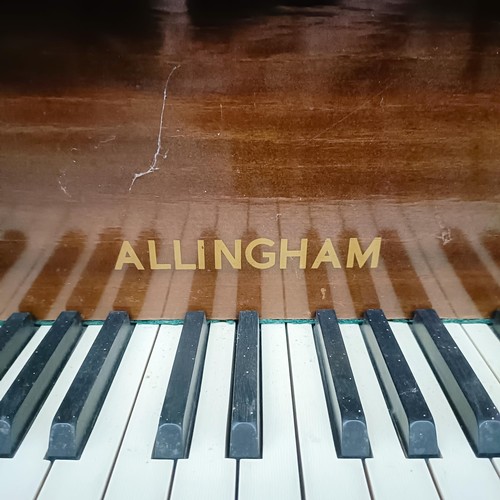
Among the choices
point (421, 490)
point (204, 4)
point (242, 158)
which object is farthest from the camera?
point (242, 158)

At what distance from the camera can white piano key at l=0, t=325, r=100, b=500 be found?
707mm

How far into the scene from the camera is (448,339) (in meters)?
0.94

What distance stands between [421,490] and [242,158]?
58 centimetres

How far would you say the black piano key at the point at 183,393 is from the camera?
2.45 feet

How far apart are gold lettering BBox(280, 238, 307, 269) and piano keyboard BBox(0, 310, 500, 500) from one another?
113 millimetres

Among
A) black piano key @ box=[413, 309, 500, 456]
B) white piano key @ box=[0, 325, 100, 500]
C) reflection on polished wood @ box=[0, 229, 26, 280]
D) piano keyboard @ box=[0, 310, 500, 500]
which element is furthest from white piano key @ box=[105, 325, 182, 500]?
black piano key @ box=[413, 309, 500, 456]

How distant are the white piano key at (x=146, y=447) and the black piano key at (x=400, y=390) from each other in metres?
0.34

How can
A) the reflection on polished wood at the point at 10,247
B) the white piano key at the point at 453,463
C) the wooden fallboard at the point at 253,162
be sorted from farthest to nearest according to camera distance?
the reflection on polished wood at the point at 10,247 < the wooden fallboard at the point at 253,162 < the white piano key at the point at 453,463

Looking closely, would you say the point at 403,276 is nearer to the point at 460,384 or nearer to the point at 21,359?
the point at 460,384

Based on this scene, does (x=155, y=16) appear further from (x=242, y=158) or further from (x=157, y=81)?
(x=242, y=158)

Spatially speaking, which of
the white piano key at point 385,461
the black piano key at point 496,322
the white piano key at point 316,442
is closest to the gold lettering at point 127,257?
the white piano key at point 316,442

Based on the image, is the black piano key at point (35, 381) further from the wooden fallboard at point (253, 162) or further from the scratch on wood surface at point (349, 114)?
the scratch on wood surface at point (349, 114)

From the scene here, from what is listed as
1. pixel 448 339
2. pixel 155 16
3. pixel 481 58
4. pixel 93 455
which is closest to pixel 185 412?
pixel 93 455

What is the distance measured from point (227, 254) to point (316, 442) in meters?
0.38
